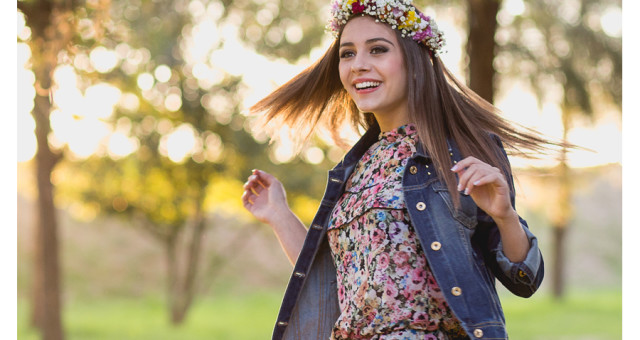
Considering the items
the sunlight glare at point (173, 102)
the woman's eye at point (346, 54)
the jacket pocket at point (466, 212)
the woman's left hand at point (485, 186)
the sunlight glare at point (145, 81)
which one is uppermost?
the sunlight glare at point (145, 81)

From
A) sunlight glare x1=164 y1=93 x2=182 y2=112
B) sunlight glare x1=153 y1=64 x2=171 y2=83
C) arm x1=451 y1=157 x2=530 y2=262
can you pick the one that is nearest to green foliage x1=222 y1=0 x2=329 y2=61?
sunlight glare x1=153 y1=64 x2=171 y2=83

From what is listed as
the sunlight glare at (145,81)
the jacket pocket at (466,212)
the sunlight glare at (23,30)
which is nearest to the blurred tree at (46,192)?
the sunlight glare at (23,30)

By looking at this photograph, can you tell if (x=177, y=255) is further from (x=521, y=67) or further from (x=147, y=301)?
(x=521, y=67)

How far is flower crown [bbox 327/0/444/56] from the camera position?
2.70 metres

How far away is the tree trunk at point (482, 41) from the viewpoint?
6.12m

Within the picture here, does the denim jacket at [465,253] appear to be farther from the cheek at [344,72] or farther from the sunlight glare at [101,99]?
the sunlight glare at [101,99]

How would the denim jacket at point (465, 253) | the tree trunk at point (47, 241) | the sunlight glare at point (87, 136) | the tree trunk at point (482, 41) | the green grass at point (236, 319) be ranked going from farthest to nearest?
the green grass at point (236, 319), the sunlight glare at point (87, 136), the tree trunk at point (47, 241), the tree trunk at point (482, 41), the denim jacket at point (465, 253)

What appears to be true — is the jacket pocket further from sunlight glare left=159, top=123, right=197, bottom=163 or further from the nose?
sunlight glare left=159, top=123, right=197, bottom=163

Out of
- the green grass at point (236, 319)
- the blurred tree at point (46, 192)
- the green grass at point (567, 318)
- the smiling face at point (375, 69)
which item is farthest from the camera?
the green grass at point (236, 319)

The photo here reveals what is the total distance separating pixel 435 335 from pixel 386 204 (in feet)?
1.48

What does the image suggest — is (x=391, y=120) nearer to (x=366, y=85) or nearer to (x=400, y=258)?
(x=366, y=85)

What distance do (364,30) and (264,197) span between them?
33.9 inches

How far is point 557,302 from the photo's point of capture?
20969mm
